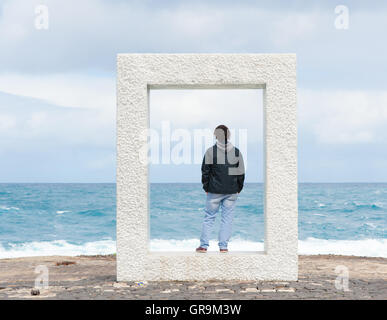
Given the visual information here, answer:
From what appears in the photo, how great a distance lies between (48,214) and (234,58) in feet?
82.4

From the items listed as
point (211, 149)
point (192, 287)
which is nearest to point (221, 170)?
point (211, 149)

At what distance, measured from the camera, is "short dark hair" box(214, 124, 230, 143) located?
21.9 ft

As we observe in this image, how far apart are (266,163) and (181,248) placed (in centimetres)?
1015

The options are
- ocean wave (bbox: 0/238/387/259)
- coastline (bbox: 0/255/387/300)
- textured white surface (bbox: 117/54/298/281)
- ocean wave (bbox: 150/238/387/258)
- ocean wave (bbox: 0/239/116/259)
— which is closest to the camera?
coastline (bbox: 0/255/387/300)

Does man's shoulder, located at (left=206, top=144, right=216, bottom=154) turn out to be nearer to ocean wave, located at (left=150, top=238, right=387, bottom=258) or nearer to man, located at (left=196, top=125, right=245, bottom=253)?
Result: man, located at (left=196, top=125, right=245, bottom=253)

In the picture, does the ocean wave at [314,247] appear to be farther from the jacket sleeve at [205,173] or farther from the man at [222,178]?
the jacket sleeve at [205,173]

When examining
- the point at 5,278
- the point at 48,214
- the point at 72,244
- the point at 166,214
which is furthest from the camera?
the point at 48,214

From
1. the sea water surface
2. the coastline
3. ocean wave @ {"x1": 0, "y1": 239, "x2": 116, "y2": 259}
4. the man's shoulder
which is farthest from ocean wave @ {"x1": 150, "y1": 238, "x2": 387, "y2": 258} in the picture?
the man's shoulder

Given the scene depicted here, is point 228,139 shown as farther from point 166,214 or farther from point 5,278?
point 166,214

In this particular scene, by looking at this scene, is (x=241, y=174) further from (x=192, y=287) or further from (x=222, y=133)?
(x=192, y=287)

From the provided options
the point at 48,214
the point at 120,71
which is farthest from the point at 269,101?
the point at 48,214

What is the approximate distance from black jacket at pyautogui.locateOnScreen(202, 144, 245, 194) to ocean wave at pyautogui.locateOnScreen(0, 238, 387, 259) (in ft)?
30.7

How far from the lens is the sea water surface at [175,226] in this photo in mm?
17328
